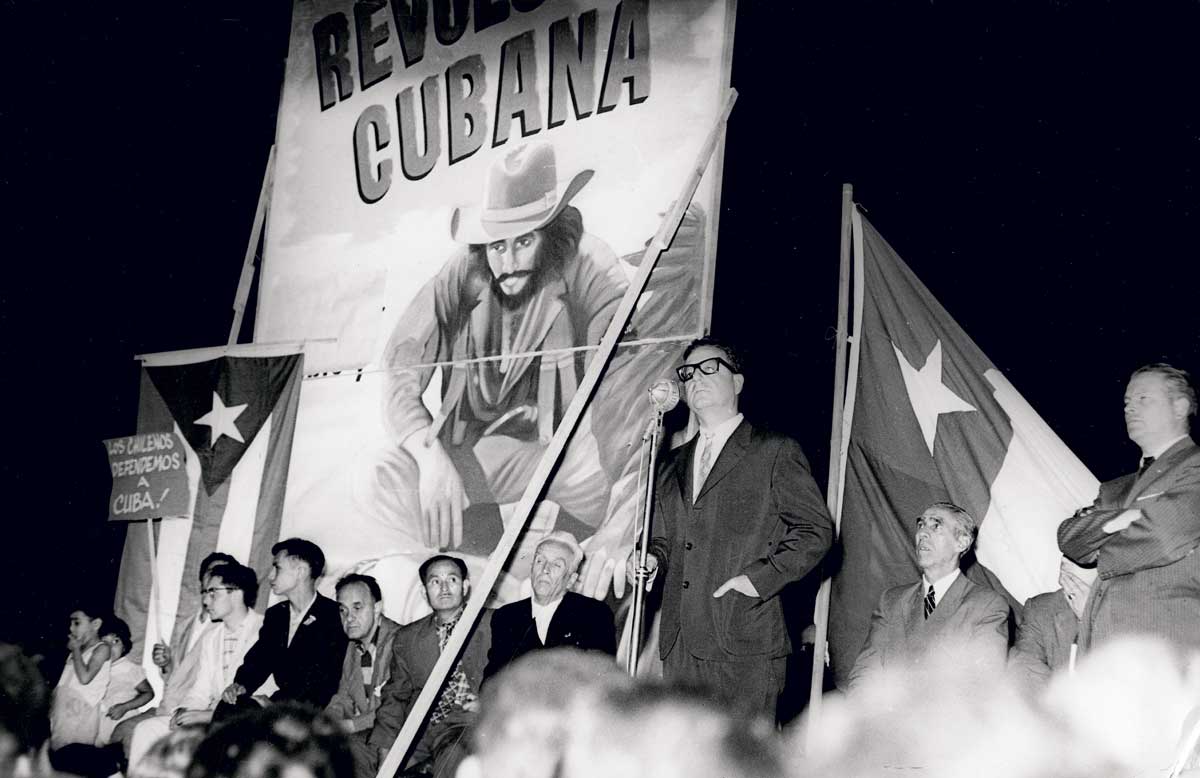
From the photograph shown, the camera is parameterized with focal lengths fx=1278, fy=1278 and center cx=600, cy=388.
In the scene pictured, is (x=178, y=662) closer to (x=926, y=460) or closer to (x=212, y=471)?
(x=212, y=471)

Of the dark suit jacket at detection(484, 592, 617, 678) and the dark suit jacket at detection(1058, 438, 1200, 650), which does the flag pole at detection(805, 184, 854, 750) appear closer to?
the dark suit jacket at detection(484, 592, 617, 678)

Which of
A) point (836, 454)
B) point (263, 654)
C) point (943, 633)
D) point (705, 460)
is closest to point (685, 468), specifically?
point (705, 460)

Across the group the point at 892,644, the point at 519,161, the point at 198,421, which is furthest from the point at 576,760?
the point at 198,421

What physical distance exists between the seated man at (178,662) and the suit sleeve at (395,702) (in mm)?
1057

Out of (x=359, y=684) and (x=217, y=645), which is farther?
(x=217, y=645)

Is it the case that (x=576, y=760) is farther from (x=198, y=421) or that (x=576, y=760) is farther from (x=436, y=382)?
(x=198, y=421)

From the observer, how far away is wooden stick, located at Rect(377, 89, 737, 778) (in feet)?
12.2

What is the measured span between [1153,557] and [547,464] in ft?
5.72

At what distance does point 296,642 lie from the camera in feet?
14.9

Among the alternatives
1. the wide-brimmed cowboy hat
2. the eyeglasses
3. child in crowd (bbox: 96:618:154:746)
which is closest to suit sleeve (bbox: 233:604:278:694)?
child in crowd (bbox: 96:618:154:746)

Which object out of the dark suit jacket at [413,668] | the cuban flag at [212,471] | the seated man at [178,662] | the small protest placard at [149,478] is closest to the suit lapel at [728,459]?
the dark suit jacket at [413,668]

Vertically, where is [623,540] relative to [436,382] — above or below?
below

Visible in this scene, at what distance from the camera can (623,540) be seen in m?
4.05

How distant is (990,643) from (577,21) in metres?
2.68
